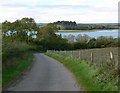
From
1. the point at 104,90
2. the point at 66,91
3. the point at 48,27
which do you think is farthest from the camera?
the point at 48,27

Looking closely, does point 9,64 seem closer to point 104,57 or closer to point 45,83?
point 104,57

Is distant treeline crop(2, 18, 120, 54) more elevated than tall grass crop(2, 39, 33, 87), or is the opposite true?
tall grass crop(2, 39, 33, 87)

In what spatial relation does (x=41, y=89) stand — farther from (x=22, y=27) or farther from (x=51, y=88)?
(x=22, y=27)

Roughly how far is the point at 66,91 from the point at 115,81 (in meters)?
2.21

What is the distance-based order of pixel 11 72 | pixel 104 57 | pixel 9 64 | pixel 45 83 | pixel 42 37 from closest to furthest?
1. pixel 45 83
2. pixel 104 57
3. pixel 11 72
4. pixel 9 64
5. pixel 42 37

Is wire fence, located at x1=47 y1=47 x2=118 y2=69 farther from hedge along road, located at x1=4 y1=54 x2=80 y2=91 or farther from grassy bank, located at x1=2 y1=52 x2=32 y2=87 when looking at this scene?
grassy bank, located at x1=2 y1=52 x2=32 y2=87

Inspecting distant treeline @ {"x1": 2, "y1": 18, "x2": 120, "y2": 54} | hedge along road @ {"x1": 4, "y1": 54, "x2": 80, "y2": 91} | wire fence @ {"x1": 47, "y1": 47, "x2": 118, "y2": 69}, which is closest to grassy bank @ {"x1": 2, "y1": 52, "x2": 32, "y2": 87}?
hedge along road @ {"x1": 4, "y1": 54, "x2": 80, "y2": 91}

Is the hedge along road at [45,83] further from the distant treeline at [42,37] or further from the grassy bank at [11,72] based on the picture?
the distant treeline at [42,37]

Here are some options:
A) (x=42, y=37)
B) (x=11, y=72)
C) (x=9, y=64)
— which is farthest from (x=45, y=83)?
(x=42, y=37)

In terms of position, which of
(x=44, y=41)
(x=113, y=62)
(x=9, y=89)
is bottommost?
(x=44, y=41)

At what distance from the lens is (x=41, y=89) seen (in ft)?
53.4

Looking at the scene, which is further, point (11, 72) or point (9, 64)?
point (9, 64)

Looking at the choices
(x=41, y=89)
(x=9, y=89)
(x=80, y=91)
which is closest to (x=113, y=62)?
(x=80, y=91)

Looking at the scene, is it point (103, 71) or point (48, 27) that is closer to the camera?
point (103, 71)
